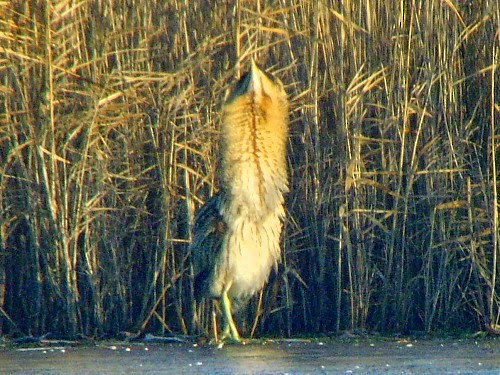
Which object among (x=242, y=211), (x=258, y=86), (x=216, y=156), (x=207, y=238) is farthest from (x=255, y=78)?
(x=207, y=238)

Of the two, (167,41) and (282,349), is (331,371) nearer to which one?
(282,349)

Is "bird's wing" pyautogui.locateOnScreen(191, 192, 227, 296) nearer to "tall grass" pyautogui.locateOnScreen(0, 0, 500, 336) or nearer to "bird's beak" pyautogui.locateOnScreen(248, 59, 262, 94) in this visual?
"tall grass" pyautogui.locateOnScreen(0, 0, 500, 336)

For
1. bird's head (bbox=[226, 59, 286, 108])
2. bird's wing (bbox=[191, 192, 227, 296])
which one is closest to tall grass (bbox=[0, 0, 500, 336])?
bird's wing (bbox=[191, 192, 227, 296])

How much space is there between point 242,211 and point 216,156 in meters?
0.52

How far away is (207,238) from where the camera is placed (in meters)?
7.70

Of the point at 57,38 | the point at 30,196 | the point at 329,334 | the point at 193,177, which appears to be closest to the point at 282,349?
the point at 329,334

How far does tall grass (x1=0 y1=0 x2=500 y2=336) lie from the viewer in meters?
7.83

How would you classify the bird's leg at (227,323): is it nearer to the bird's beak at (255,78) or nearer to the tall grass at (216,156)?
the tall grass at (216,156)

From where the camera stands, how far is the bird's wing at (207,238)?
7641 mm

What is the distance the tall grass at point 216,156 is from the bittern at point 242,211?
0.24m

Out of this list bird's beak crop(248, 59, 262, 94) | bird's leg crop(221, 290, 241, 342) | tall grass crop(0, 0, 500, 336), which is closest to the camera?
bird's beak crop(248, 59, 262, 94)

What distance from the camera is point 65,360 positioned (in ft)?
22.1

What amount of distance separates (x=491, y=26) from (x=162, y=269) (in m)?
2.88

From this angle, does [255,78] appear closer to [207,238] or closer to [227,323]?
[207,238]
